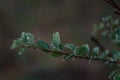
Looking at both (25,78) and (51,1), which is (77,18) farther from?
(25,78)

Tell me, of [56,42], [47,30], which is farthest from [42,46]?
[47,30]

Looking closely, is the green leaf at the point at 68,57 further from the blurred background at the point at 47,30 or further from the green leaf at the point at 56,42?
the blurred background at the point at 47,30

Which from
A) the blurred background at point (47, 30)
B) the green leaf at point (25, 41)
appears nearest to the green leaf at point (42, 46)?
the green leaf at point (25, 41)

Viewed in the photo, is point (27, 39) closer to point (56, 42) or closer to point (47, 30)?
point (56, 42)

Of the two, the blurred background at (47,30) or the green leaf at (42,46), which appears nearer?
the green leaf at (42,46)

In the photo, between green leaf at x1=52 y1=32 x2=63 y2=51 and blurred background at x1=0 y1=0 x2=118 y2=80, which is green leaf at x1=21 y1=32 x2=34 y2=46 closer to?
green leaf at x1=52 y1=32 x2=63 y2=51

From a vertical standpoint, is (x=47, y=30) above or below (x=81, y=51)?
above

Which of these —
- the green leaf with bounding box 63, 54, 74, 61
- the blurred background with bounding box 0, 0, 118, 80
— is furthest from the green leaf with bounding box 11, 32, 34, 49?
the blurred background with bounding box 0, 0, 118, 80


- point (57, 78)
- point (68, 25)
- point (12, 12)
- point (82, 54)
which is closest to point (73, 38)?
point (68, 25)

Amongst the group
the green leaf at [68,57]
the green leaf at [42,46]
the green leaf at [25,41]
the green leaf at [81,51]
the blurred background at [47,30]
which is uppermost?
the blurred background at [47,30]
